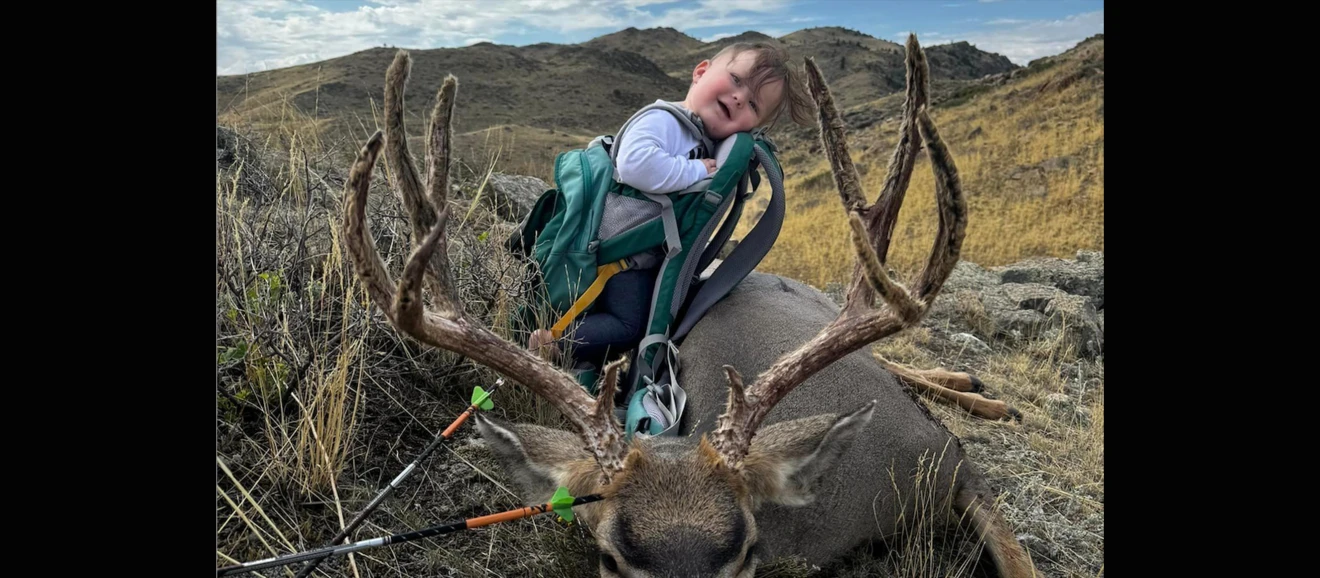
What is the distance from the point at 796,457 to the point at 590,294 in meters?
1.51

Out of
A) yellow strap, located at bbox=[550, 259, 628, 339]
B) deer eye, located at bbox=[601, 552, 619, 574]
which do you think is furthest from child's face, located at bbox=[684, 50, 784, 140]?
deer eye, located at bbox=[601, 552, 619, 574]

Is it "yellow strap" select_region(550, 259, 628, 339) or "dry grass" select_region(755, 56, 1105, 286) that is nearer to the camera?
"yellow strap" select_region(550, 259, 628, 339)

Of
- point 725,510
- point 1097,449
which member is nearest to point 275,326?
point 725,510

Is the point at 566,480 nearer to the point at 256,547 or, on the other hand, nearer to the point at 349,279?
the point at 256,547

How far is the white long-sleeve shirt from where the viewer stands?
342cm

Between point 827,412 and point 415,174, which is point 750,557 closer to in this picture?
point 827,412

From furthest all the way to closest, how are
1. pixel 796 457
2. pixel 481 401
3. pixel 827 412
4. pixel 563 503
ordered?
pixel 827 412
pixel 481 401
pixel 796 457
pixel 563 503

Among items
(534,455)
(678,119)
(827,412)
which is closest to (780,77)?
(678,119)

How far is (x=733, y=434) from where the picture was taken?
228cm

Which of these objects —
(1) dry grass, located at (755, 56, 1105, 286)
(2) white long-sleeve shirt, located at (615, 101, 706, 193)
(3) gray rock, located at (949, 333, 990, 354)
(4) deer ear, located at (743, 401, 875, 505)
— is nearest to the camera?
(4) deer ear, located at (743, 401, 875, 505)

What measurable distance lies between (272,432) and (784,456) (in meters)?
1.82

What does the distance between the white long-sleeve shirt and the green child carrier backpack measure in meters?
0.06

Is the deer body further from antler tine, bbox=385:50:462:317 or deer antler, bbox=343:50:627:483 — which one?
antler tine, bbox=385:50:462:317

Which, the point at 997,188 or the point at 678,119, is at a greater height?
the point at 997,188
